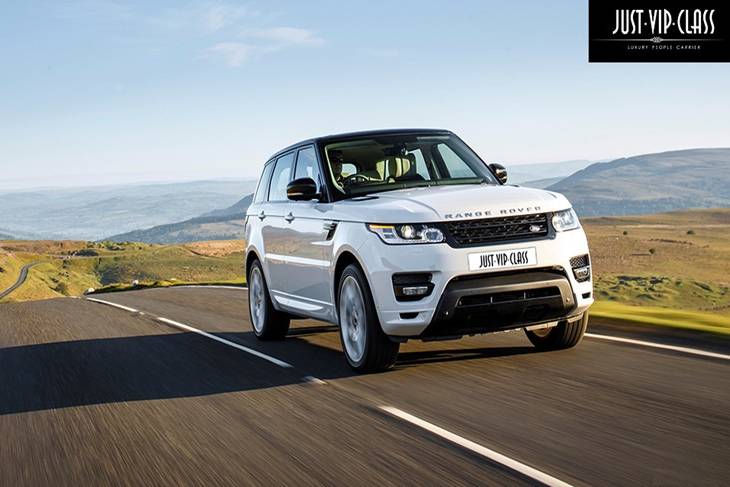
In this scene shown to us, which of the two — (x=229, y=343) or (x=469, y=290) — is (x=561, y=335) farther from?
(x=229, y=343)

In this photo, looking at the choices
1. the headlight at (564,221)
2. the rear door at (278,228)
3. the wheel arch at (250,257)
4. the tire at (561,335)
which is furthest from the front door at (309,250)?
the headlight at (564,221)

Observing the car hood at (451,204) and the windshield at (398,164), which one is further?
the windshield at (398,164)

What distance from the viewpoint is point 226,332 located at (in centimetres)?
1203

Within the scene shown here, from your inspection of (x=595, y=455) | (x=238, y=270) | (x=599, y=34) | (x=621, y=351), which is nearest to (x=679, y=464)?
(x=595, y=455)

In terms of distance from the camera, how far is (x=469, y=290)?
22.2 feet

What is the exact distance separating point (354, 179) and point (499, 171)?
57.8 inches

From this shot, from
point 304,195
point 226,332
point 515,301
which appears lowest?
point 226,332

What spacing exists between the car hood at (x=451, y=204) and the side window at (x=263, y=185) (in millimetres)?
3053

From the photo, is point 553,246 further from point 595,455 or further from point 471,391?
point 595,455

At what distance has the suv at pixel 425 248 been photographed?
681 centimetres

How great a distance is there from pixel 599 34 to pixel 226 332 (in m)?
13.9

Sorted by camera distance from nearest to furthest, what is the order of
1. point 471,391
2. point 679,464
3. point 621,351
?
point 679,464, point 471,391, point 621,351

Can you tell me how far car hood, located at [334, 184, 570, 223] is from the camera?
22.6ft

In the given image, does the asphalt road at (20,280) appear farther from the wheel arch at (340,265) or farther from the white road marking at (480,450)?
the white road marking at (480,450)
